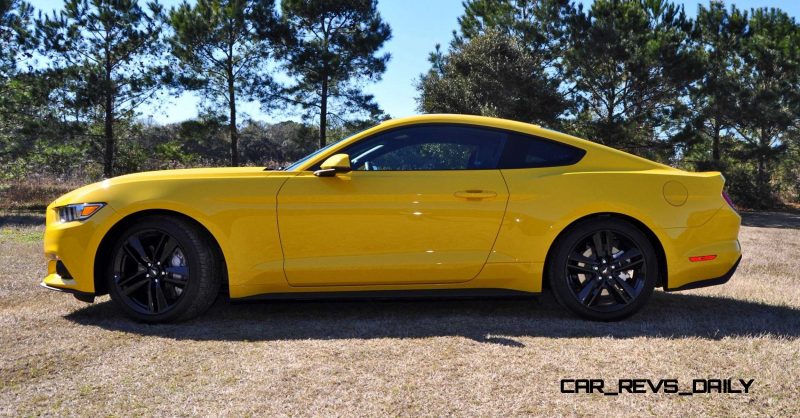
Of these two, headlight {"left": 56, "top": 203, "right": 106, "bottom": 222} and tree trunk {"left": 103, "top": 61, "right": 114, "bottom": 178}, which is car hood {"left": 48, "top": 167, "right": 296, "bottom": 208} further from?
tree trunk {"left": 103, "top": 61, "right": 114, "bottom": 178}

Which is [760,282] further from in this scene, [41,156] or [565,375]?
[41,156]

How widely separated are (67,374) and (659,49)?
22.2m

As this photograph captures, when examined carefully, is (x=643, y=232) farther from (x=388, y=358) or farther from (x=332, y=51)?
(x=332, y=51)

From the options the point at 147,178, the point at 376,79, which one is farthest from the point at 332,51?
the point at 147,178

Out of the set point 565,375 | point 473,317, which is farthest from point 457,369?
point 473,317

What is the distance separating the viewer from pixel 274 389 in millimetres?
2861

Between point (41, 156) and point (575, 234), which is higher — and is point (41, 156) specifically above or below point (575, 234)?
above

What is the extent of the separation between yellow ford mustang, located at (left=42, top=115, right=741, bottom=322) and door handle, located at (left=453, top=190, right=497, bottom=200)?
0.01 m

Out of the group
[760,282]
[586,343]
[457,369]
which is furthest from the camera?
[760,282]

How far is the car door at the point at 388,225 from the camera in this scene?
3.97 metres

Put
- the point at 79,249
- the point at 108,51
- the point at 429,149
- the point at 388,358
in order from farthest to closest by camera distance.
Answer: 1. the point at 108,51
2. the point at 429,149
3. the point at 79,249
4. the point at 388,358

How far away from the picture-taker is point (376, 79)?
24.0 metres

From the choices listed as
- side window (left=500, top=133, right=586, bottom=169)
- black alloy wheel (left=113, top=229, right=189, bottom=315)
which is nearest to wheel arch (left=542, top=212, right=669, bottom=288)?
side window (left=500, top=133, right=586, bottom=169)

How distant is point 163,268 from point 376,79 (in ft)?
68.0
